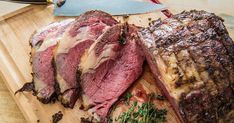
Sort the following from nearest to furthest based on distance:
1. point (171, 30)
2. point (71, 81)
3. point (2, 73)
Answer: point (171, 30) < point (71, 81) < point (2, 73)

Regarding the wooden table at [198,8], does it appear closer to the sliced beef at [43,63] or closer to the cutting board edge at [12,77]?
the cutting board edge at [12,77]

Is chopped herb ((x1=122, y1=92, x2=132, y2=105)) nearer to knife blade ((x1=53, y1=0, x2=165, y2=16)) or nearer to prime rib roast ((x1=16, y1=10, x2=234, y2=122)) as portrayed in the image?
prime rib roast ((x1=16, y1=10, x2=234, y2=122))

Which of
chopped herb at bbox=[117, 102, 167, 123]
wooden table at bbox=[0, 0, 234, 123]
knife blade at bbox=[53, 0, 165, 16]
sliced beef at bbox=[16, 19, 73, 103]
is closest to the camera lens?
chopped herb at bbox=[117, 102, 167, 123]

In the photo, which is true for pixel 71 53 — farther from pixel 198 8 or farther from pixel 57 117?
pixel 198 8

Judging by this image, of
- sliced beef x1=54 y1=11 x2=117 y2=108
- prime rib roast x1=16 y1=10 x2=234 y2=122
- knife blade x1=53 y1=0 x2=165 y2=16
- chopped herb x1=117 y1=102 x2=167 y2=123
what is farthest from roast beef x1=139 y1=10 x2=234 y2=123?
knife blade x1=53 y1=0 x2=165 y2=16

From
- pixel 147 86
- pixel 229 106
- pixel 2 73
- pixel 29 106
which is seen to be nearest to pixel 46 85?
pixel 29 106

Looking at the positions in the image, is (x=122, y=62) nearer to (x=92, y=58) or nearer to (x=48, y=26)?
(x=92, y=58)
